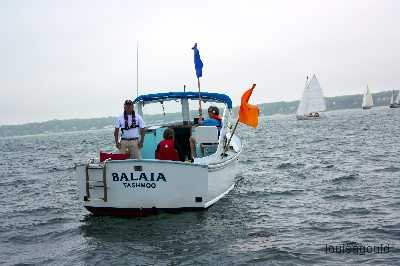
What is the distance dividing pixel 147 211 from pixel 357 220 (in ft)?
16.3

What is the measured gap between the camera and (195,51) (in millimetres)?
15375

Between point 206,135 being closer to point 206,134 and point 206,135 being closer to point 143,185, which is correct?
point 206,134

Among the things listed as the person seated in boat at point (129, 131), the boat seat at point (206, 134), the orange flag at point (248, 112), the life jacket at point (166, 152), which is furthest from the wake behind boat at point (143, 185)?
the orange flag at point (248, 112)

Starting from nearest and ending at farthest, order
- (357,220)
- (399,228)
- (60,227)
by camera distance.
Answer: (399,228) → (357,220) → (60,227)

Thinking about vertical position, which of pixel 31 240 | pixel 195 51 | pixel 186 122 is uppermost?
pixel 195 51

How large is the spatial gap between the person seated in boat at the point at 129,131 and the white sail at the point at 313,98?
268 feet

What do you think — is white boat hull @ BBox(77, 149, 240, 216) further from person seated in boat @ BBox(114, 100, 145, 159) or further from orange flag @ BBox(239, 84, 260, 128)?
orange flag @ BBox(239, 84, 260, 128)

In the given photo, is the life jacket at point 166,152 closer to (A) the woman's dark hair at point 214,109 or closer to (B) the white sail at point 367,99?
(A) the woman's dark hair at point 214,109

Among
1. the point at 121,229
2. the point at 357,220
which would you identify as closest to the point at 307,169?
the point at 357,220

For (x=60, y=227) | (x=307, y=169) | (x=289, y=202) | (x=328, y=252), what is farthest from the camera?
(x=307, y=169)

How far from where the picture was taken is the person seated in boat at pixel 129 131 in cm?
1200

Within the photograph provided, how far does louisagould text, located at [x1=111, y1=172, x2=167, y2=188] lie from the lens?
10.9 metres

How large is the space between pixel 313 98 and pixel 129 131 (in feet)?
282

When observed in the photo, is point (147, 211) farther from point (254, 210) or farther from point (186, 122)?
point (186, 122)
